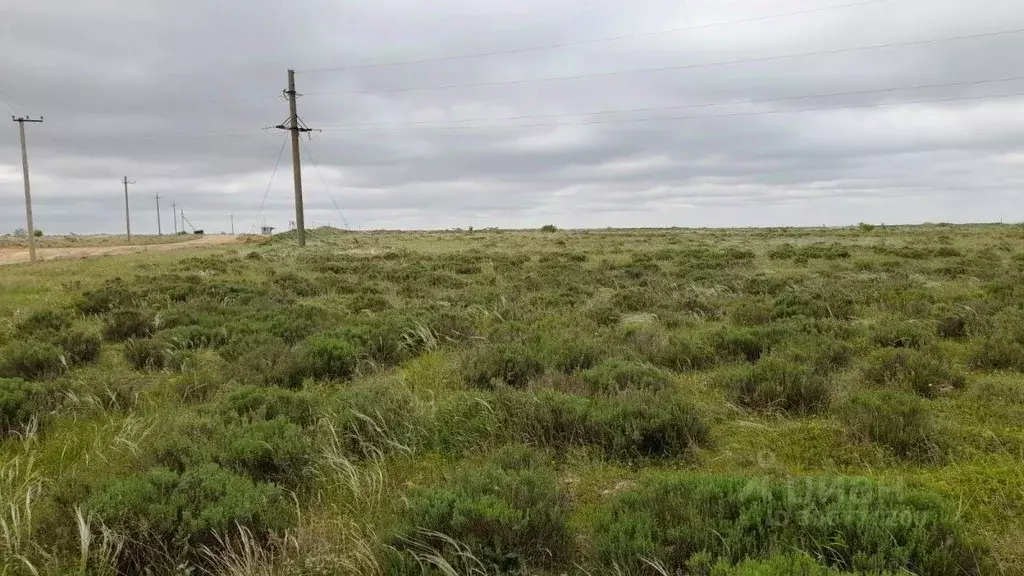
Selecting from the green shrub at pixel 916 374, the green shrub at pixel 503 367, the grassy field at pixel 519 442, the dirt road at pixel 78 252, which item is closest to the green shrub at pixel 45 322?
the grassy field at pixel 519 442

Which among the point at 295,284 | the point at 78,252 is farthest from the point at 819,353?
the point at 78,252

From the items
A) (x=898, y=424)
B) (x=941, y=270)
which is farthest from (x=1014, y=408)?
(x=941, y=270)

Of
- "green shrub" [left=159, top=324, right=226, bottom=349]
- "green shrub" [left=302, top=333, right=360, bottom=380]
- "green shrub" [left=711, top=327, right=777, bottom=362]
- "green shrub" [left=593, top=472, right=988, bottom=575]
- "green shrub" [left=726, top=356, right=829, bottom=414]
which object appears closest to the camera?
"green shrub" [left=593, top=472, right=988, bottom=575]

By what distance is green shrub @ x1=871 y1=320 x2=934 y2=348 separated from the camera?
7.94 m

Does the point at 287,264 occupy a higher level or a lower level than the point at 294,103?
lower

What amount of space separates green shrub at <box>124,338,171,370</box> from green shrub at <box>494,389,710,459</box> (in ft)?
16.9

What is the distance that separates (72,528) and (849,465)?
199 inches

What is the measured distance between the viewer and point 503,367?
22.6 ft

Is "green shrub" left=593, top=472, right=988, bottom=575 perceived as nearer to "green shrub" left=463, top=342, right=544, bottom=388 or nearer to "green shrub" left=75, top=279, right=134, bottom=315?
"green shrub" left=463, top=342, right=544, bottom=388

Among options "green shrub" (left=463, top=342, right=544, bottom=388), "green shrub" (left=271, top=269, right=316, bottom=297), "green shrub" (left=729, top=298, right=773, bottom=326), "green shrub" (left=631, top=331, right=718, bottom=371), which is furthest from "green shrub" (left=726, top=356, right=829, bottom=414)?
→ "green shrub" (left=271, top=269, right=316, bottom=297)

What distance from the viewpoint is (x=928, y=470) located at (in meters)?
4.28

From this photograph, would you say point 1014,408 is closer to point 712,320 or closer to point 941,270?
point 712,320

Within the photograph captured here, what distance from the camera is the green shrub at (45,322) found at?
978cm

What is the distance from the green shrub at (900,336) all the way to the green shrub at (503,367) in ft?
15.1
